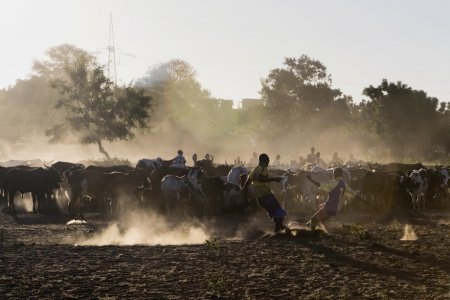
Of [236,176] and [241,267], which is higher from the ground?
[236,176]

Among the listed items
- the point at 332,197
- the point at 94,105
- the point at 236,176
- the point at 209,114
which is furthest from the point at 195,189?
the point at 209,114

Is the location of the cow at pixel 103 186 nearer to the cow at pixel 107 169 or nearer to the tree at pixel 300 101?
the cow at pixel 107 169

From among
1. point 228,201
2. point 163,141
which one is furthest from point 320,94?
point 228,201

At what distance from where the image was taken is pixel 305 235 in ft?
55.3

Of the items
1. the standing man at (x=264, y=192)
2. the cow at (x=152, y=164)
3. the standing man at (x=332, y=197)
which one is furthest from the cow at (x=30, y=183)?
the standing man at (x=332, y=197)

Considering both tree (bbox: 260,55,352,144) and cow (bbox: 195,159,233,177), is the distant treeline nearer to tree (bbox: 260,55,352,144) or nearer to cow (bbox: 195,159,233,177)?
tree (bbox: 260,55,352,144)

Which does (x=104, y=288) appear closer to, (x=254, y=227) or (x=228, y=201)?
(x=254, y=227)

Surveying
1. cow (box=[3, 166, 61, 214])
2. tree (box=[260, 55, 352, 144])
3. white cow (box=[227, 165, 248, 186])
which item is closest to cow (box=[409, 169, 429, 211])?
white cow (box=[227, 165, 248, 186])

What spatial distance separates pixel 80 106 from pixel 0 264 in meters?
43.7

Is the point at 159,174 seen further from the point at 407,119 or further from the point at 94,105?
the point at 407,119

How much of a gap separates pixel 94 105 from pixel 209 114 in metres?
67.3

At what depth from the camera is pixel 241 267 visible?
12.6 metres

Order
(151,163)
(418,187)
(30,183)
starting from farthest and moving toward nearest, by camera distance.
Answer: (151,163)
(30,183)
(418,187)

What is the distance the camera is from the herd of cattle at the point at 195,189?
24.2 m
